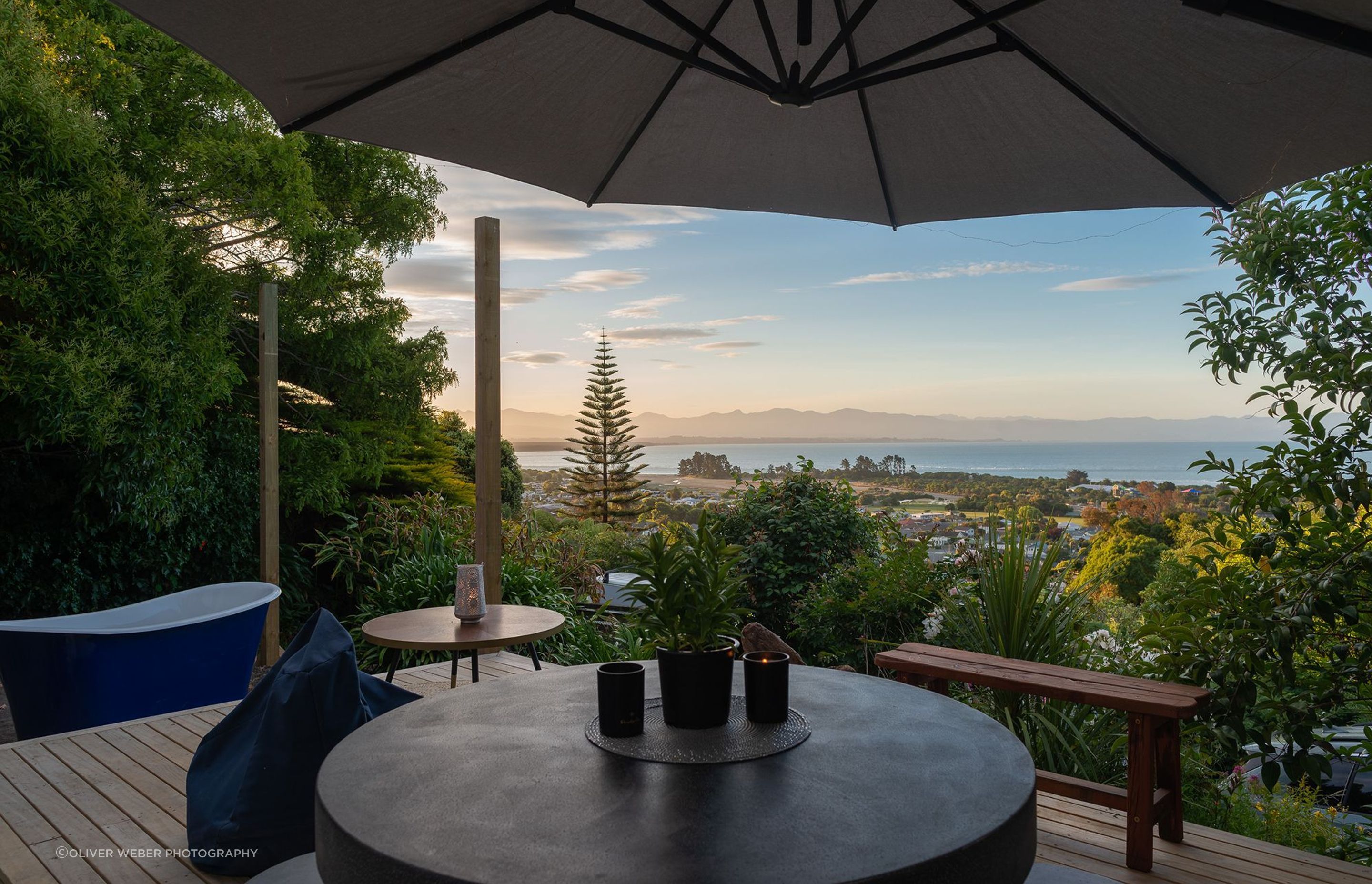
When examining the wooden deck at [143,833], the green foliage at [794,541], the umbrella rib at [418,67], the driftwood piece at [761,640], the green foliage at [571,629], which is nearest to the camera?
the umbrella rib at [418,67]

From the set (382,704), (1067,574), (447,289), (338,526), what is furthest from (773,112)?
(447,289)

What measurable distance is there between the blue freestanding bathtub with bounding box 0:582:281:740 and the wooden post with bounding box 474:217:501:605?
1.22 metres

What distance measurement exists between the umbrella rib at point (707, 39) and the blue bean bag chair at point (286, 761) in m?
1.70

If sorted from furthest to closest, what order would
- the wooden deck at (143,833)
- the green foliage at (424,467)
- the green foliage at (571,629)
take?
the green foliage at (424,467) < the green foliage at (571,629) < the wooden deck at (143,833)

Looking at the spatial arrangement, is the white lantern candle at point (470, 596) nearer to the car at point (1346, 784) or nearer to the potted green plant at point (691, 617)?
the potted green plant at point (691, 617)

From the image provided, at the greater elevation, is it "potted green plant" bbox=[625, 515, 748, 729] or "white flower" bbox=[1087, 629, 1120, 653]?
"potted green plant" bbox=[625, 515, 748, 729]

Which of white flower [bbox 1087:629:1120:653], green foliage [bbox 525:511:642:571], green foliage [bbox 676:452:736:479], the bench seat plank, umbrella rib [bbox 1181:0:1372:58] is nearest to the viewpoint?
umbrella rib [bbox 1181:0:1372:58]

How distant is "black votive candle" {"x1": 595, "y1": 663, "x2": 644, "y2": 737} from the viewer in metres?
1.48

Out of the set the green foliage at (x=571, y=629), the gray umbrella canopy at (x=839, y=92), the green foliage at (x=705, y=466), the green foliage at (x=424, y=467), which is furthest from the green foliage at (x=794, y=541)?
the green foliage at (x=705, y=466)

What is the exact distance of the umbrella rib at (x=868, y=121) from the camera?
82.5 inches

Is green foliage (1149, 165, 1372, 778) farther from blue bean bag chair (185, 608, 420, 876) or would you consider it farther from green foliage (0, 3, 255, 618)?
green foliage (0, 3, 255, 618)

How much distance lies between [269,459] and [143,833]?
3.67 m

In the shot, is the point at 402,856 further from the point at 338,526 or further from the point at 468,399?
the point at 468,399

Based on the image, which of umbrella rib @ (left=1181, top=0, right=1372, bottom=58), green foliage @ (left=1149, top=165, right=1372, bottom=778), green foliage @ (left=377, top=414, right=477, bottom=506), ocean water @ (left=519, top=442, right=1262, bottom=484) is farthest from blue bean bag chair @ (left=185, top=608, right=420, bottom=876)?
green foliage @ (left=377, top=414, right=477, bottom=506)
